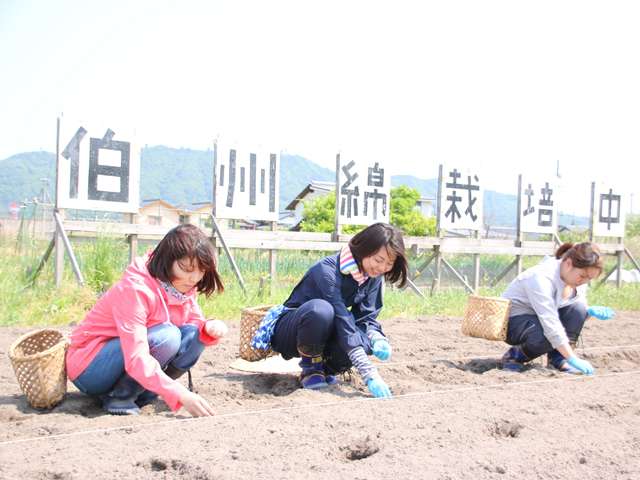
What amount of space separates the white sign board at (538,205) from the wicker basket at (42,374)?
883 cm

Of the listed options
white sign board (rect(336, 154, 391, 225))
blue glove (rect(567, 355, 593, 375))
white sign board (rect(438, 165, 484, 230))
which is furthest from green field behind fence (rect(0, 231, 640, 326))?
blue glove (rect(567, 355, 593, 375))

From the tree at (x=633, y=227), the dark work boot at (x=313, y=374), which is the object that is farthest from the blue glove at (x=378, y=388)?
the tree at (x=633, y=227)

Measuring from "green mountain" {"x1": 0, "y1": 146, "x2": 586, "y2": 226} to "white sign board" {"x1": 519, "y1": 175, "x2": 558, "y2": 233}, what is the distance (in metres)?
88.4

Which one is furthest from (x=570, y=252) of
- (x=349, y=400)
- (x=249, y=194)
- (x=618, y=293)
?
(x=618, y=293)

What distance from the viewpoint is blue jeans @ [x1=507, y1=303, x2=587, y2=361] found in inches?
161

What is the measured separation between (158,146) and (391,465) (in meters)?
175

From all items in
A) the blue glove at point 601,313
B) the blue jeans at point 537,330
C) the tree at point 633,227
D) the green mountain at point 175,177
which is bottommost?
the blue jeans at point 537,330

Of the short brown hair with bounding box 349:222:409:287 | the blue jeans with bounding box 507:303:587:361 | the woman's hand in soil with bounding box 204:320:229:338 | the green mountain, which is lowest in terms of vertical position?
the blue jeans with bounding box 507:303:587:361

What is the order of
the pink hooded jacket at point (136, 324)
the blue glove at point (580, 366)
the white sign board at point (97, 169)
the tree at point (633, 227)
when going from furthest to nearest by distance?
1. the tree at point (633, 227)
2. the white sign board at point (97, 169)
3. the blue glove at point (580, 366)
4. the pink hooded jacket at point (136, 324)

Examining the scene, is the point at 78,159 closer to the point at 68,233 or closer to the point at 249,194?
the point at 68,233

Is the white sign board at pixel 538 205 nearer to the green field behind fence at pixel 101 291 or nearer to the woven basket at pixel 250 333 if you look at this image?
the green field behind fence at pixel 101 291

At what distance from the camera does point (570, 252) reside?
391 cm

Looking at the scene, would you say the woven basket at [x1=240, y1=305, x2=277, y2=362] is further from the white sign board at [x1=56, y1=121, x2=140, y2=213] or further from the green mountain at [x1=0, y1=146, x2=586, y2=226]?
the green mountain at [x1=0, y1=146, x2=586, y2=226]

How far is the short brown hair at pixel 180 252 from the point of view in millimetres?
2607
